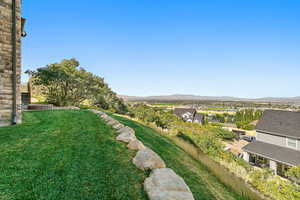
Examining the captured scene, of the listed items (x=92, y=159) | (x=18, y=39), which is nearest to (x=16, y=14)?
(x=18, y=39)

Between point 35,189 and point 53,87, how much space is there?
56.8ft

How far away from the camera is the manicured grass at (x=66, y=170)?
2066 millimetres

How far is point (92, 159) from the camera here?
3.11 m

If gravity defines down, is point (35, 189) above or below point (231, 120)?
above

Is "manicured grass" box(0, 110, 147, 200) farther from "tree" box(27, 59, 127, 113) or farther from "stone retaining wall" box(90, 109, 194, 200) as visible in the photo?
"tree" box(27, 59, 127, 113)

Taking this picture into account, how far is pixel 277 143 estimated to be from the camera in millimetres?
13891

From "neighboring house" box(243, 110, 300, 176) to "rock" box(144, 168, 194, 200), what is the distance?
13.3 metres

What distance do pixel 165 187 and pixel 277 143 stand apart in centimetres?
1665

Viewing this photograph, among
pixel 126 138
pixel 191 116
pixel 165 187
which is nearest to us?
pixel 165 187

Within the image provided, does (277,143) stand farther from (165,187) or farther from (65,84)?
(65,84)

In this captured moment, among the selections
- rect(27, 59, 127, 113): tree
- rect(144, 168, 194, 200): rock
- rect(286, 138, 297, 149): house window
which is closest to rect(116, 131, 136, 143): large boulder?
rect(144, 168, 194, 200): rock

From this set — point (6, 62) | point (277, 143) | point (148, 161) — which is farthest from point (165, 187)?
point (277, 143)

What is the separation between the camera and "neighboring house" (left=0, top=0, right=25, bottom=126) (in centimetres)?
603

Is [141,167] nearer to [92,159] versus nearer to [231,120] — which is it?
[92,159]
